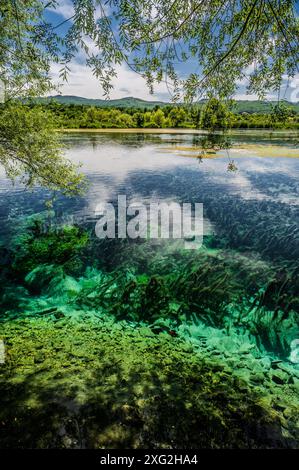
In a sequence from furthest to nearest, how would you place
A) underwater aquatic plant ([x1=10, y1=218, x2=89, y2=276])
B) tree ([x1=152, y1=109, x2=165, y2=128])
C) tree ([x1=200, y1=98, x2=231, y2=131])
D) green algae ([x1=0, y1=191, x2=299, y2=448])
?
tree ([x1=152, y1=109, x2=165, y2=128])
underwater aquatic plant ([x1=10, y1=218, x2=89, y2=276])
tree ([x1=200, y1=98, x2=231, y2=131])
green algae ([x1=0, y1=191, x2=299, y2=448])

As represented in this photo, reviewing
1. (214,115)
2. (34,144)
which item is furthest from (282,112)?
(34,144)

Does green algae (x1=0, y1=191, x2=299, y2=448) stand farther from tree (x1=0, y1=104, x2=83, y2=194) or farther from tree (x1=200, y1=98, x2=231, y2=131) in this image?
tree (x1=200, y1=98, x2=231, y2=131)

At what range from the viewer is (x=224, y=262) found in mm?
12672

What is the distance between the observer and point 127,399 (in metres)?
5.59

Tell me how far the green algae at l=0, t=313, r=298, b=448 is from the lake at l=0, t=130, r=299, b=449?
0.9 inches

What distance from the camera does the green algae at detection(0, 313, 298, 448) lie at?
4.82m

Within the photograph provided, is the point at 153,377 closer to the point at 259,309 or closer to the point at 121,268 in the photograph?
the point at 259,309

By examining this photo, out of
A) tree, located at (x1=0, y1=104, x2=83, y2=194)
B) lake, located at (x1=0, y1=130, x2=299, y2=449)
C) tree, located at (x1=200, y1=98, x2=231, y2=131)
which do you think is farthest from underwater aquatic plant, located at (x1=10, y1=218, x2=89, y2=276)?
tree, located at (x1=200, y1=98, x2=231, y2=131)

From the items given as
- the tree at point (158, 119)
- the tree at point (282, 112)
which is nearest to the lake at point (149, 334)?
the tree at point (282, 112)

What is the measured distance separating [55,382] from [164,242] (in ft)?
32.8

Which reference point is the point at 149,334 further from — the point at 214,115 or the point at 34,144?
the point at 34,144

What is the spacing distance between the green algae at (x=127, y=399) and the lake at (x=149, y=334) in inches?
0.9

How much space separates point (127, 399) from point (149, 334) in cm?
279
